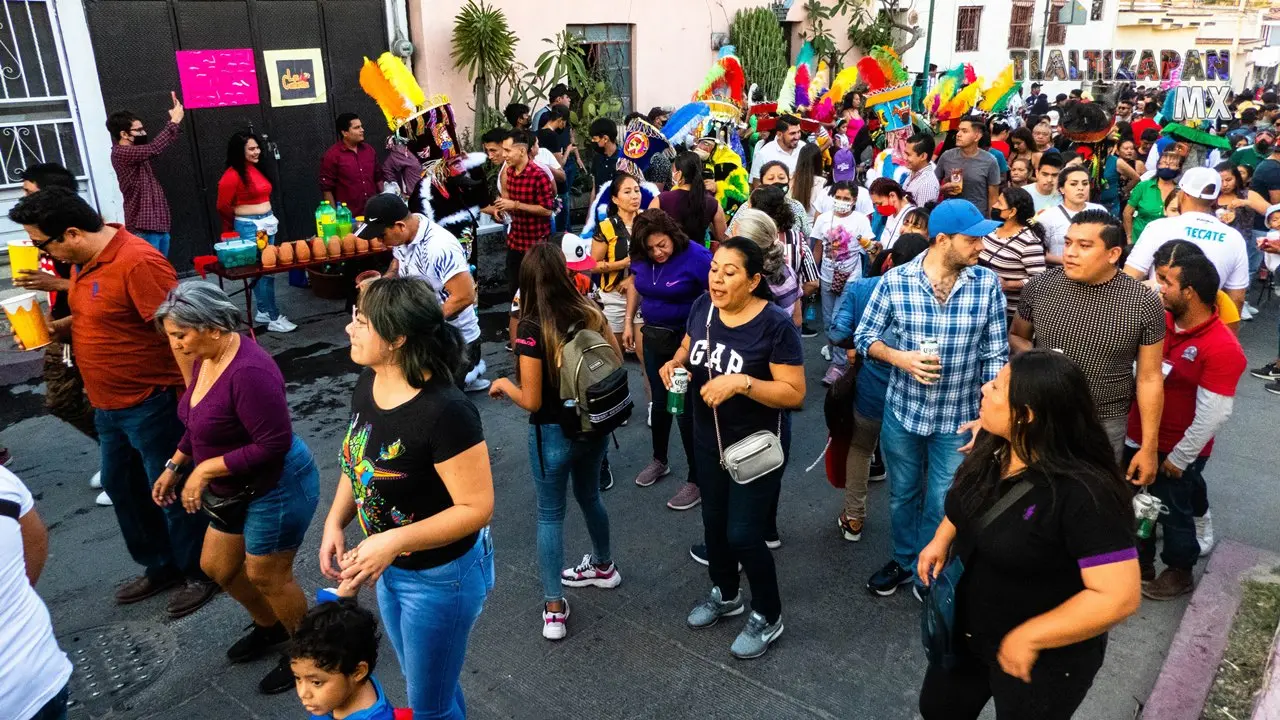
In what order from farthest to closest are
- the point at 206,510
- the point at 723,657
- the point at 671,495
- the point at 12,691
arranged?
the point at 671,495, the point at 723,657, the point at 206,510, the point at 12,691

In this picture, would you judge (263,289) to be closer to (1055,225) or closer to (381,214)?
(381,214)

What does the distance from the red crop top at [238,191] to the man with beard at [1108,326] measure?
680 centimetres

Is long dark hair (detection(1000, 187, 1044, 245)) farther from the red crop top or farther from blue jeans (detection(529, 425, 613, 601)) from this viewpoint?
the red crop top

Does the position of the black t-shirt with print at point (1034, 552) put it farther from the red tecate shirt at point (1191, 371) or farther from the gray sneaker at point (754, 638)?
the red tecate shirt at point (1191, 371)

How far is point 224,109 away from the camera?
31.1 ft

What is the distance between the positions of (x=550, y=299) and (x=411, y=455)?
1281 mm

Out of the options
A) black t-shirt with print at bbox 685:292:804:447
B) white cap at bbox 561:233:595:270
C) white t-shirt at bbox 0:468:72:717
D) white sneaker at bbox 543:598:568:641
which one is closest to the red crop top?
white cap at bbox 561:233:595:270

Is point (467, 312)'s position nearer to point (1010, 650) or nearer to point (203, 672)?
point (203, 672)

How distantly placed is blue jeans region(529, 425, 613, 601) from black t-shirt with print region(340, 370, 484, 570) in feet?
3.56

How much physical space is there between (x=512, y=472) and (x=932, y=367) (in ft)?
9.73

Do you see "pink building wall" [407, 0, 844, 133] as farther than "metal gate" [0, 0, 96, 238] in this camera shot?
Yes

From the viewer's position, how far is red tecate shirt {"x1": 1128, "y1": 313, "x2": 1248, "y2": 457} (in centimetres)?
392

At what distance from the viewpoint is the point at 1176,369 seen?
403cm

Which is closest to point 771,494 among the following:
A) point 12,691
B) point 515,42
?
point 12,691
